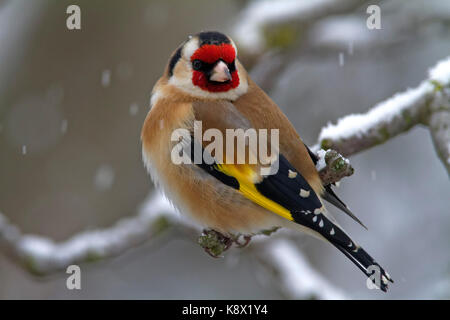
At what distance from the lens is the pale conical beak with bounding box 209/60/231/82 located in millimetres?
3424

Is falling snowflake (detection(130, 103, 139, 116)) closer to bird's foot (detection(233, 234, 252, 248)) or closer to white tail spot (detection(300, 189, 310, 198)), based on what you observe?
bird's foot (detection(233, 234, 252, 248))

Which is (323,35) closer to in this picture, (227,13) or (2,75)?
(227,13)

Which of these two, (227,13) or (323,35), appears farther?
(227,13)

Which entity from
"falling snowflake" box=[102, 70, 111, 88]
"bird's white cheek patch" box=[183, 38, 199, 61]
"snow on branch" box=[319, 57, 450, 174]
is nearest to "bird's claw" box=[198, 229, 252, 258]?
"snow on branch" box=[319, 57, 450, 174]

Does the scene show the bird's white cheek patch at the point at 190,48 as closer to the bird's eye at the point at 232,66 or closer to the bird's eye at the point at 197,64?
the bird's eye at the point at 197,64

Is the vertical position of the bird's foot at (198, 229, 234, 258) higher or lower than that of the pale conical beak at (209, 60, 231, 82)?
lower

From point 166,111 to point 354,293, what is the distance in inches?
168

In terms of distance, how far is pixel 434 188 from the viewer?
718 cm

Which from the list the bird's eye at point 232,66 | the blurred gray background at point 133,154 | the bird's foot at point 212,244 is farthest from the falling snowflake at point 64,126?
the bird's foot at point 212,244

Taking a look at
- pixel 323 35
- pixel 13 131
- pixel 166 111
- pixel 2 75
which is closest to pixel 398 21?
pixel 323 35

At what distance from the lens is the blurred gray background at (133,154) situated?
710 centimetres

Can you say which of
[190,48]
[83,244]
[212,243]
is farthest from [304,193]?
[83,244]

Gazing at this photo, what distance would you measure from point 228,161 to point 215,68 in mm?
552

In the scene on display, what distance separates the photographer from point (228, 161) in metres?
3.41
